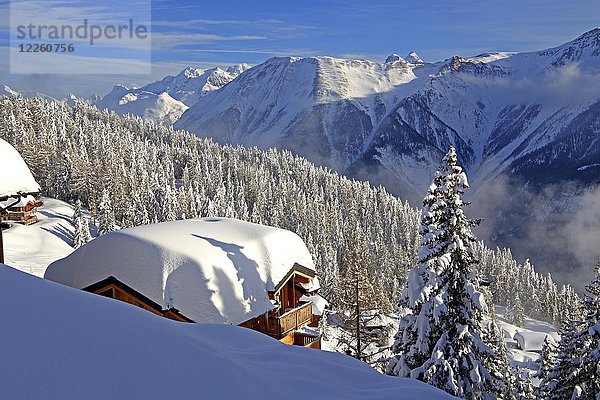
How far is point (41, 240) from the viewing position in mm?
53875

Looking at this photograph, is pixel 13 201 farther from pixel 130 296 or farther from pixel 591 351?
pixel 591 351

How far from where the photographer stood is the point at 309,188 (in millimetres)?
139250

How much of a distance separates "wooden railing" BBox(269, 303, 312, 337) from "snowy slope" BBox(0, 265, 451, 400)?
12.7 metres

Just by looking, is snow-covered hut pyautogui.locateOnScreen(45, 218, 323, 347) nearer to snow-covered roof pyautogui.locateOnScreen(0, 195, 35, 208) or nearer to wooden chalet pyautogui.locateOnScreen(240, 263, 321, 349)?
wooden chalet pyautogui.locateOnScreen(240, 263, 321, 349)

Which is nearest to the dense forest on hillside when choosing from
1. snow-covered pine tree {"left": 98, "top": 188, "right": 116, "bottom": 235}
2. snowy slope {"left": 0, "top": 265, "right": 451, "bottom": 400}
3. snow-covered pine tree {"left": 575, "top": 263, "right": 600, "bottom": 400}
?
snow-covered pine tree {"left": 98, "top": 188, "right": 116, "bottom": 235}

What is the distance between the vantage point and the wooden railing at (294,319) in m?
19.8

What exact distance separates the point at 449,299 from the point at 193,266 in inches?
340

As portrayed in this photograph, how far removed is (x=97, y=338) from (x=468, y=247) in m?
11.7

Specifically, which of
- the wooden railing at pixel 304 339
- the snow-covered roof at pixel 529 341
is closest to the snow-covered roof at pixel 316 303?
the wooden railing at pixel 304 339

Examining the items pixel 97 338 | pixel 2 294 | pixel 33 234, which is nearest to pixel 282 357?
pixel 97 338

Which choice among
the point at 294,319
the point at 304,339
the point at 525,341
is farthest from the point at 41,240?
the point at 525,341

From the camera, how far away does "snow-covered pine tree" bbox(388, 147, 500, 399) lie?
1384cm

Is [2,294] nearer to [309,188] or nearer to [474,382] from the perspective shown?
[474,382]

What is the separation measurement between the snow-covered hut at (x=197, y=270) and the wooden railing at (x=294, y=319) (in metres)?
0.04
